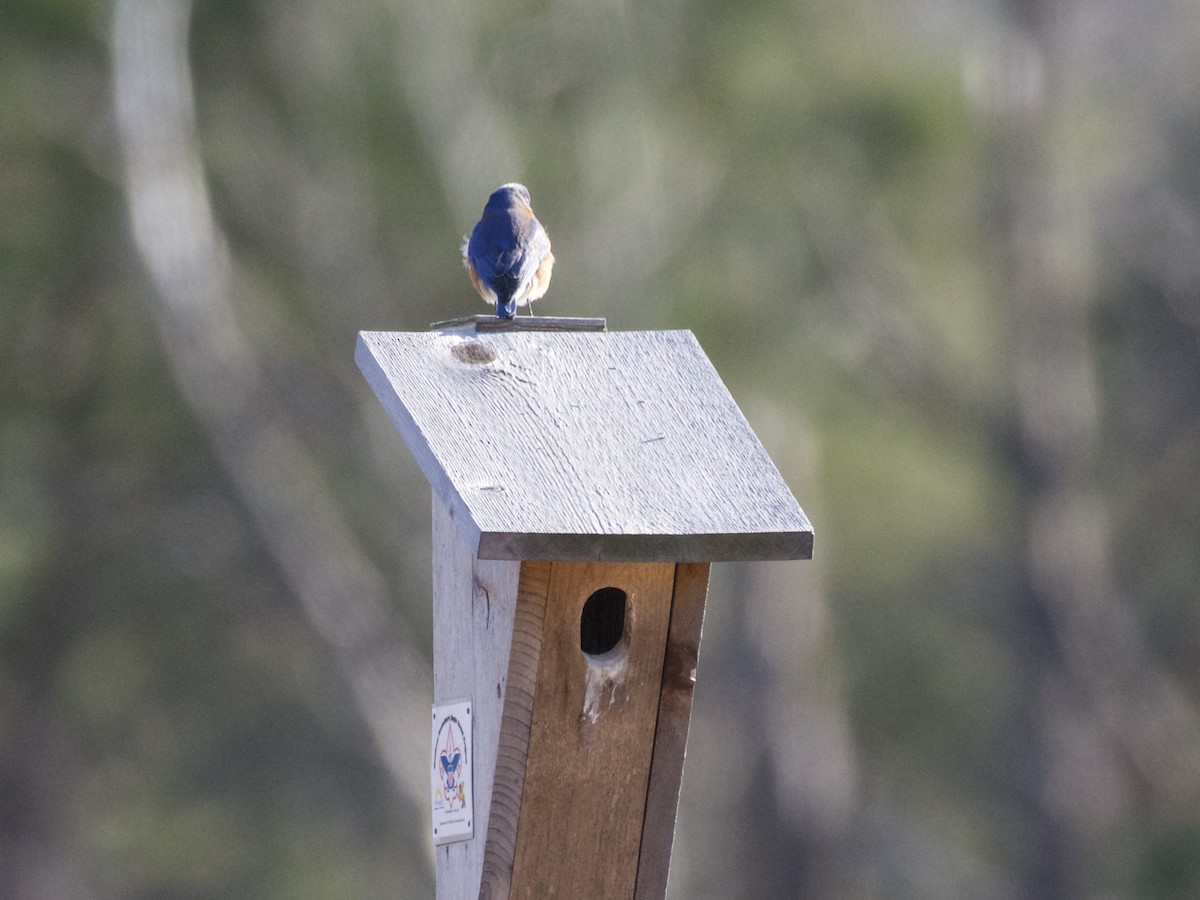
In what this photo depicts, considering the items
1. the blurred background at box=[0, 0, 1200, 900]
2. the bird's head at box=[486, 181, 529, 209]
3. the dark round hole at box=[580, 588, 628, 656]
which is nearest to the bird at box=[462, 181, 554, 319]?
the bird's head at box=[486, 181, 529, 209]

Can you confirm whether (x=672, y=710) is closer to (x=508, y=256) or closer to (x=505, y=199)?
(x=508, y=256)

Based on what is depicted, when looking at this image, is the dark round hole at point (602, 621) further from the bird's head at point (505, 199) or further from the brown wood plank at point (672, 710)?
the bird's head at point (505, 199)

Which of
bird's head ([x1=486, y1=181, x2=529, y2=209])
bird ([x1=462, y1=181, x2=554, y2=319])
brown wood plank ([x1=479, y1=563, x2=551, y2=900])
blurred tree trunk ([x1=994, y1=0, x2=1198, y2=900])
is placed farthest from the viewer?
blurred tree trunk ([x1=994, y1=0, x2=1198, y2=900])

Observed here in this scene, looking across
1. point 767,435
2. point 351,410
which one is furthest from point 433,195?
point 767,435

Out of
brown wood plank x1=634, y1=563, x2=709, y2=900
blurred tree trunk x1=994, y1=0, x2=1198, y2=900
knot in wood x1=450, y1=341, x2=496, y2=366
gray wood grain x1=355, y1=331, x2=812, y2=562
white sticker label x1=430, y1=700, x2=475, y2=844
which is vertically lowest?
blurred tree trunk x1=994, y1=0, x2=1198, y2=900

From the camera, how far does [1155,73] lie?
13.4 m

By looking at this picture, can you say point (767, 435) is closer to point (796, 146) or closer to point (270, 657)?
point (796, 146)

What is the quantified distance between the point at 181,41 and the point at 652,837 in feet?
31.7

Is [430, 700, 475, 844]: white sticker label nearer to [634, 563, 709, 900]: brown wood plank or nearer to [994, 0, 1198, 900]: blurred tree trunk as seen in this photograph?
[634, 563, 709, 900]: brown wood plank

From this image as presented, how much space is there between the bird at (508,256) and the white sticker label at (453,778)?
123cm

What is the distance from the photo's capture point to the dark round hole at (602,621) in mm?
2785

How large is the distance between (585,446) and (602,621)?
0.91ft

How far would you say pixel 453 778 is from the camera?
2.86 metres

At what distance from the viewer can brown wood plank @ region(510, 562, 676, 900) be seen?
266cm
